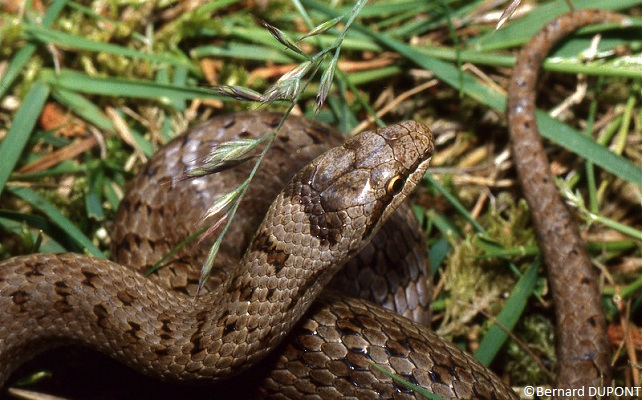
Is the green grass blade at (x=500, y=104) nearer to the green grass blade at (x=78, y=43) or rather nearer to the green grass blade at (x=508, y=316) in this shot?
the green grass blade at (x=508, y=316)

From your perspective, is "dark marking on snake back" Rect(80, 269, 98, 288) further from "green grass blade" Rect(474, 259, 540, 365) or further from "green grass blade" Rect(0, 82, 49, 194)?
"green grass blade" Rect(474, 259, 540, 365)

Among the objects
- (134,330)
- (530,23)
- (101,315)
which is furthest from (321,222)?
(530,23)

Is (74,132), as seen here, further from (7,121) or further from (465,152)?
(465,152)

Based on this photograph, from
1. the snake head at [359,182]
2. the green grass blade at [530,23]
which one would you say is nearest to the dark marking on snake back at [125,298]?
the snake head at [359,182]

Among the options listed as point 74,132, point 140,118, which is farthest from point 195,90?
point 74,132

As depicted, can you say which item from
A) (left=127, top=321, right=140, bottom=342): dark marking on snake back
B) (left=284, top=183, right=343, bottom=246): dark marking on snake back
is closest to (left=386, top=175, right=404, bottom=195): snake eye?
(left=284, top=183, right=343, bottom=246): dark marking on snake back

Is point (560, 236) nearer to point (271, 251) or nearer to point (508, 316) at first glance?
point (508, 316)

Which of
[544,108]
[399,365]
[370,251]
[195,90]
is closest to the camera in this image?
[399,365]
